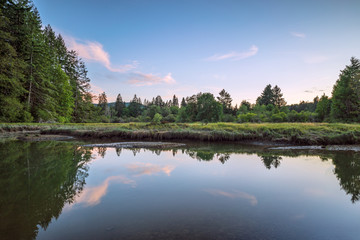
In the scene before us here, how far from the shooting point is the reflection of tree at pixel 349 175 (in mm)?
5070

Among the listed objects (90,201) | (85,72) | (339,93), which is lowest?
→ (90,201)

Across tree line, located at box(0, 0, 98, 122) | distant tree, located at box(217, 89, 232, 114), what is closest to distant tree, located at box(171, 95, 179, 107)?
distant tree, located at box(217, 89, 232, 114)

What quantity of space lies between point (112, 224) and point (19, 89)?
89.5 ft

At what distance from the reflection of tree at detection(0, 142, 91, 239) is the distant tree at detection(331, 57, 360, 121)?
51443mm

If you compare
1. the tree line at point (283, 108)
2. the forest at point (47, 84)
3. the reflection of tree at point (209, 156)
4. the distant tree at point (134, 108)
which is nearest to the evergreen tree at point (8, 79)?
the forest at point (47, 84)

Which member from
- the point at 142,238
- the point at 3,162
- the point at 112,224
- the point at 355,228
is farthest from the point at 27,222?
the point at 3,162

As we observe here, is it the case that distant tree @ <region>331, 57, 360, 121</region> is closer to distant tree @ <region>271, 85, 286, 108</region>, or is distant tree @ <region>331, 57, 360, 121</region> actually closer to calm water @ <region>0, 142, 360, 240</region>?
distant tree @ <region>271, 85, 286, 108</region>

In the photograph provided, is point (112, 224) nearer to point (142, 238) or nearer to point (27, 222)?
point (142, 238)

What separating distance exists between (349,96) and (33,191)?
178 feet

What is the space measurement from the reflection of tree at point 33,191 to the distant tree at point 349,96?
51.4 meters

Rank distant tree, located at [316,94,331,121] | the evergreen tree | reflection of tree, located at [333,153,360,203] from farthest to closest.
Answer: distant tree, located at [316,94,331,121]
the evergreen tree
reflection of tree, located at [333,153,360,203]

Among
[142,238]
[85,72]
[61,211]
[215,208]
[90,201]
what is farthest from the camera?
[85,72]

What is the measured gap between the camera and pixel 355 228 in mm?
3270

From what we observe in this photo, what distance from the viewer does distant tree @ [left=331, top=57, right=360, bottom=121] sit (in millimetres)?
39125
